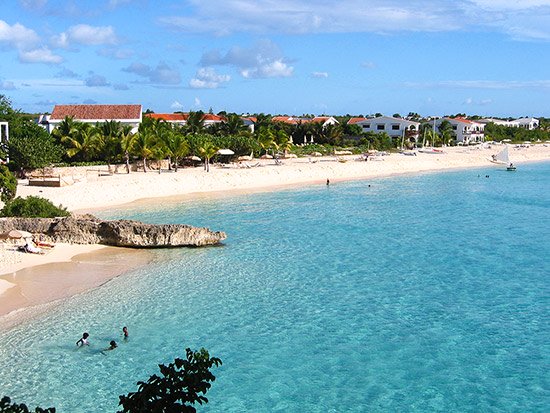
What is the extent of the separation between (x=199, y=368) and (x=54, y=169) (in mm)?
45821

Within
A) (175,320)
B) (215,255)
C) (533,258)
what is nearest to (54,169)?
(215,255)

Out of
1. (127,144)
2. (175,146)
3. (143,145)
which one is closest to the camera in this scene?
(127,144)

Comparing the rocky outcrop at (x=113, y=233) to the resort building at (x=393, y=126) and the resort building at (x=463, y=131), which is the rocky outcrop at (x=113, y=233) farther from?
the resort building at (x=463, y=131)

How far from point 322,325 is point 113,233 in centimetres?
1318

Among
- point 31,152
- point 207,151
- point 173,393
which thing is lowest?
point 173,393

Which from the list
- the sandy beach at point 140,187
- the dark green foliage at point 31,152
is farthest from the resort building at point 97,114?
the dark green foliage at point 31,152

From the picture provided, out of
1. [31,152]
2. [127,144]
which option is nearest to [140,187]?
Answer: [127,144]

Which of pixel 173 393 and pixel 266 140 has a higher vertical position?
pixel 266 140

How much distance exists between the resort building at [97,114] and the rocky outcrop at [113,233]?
38.9 metres

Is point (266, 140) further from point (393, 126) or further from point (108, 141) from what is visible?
point (393, 126)

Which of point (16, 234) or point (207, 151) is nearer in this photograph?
point (16, 234)

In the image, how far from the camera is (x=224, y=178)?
51.4m

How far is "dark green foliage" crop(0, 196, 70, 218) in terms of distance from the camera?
2955 cm

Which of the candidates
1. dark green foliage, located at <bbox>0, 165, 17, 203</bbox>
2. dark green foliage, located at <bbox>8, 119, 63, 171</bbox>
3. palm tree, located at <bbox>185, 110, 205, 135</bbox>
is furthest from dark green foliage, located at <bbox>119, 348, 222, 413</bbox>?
palm tree, located at <bbox>185, 110, 205, 135</bbox>
